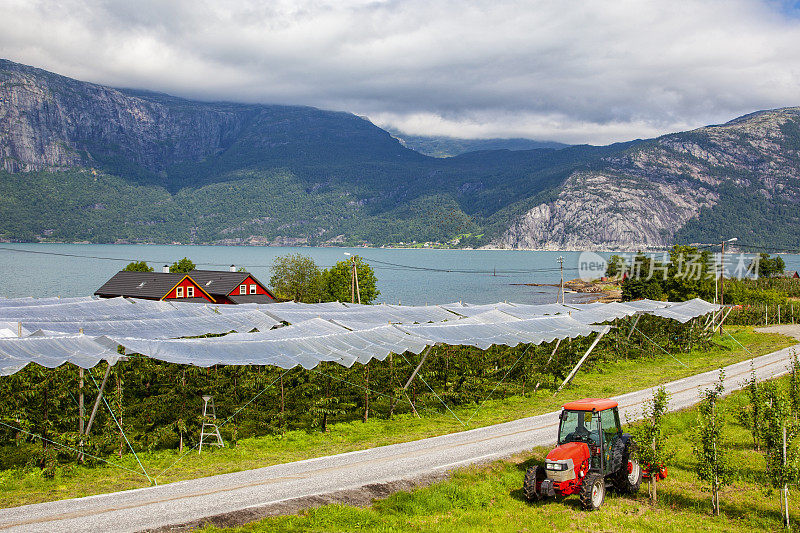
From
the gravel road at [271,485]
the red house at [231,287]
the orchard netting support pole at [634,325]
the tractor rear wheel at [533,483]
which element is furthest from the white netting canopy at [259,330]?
the red house at [231,287]

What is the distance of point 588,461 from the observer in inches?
559

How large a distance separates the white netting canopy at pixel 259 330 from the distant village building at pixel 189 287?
23.0 meters

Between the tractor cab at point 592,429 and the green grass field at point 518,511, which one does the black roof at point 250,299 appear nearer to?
the green grass field at point 518,511

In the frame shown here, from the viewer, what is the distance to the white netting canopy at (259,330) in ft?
60.3

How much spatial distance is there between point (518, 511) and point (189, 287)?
54.9 metres

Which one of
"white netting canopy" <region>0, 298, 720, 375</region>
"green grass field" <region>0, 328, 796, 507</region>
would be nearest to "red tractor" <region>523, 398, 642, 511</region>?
"green grass field" <region>0, 328, 796, 507</region>

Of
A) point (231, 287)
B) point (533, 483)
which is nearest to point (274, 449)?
point (533, 483)

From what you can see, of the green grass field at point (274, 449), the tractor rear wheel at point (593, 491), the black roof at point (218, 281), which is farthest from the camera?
the black roof at point (218, 281)

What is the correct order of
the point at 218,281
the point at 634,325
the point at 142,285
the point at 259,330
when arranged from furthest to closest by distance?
the point at 218,281 < the point at 142,285 < the point at 634,325 < the point at 259,330

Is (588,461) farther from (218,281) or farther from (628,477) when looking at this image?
(218,281)

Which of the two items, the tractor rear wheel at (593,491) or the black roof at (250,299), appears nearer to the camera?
the tractor rear wheel at (593,491)

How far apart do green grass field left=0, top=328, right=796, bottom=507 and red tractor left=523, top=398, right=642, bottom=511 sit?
23.4ft

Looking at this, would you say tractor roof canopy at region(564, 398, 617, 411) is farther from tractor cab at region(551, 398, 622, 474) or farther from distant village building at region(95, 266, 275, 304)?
distant village building at region(95, 266, 275, 304)

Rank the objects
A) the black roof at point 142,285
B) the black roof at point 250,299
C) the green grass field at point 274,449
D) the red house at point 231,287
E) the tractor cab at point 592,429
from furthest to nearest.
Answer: the red house at point 231,287 < the black roof at point 250,299 < the black roof at point 142,285 < the green grass field at point 274,449 < the tractor cab at point 592,429
